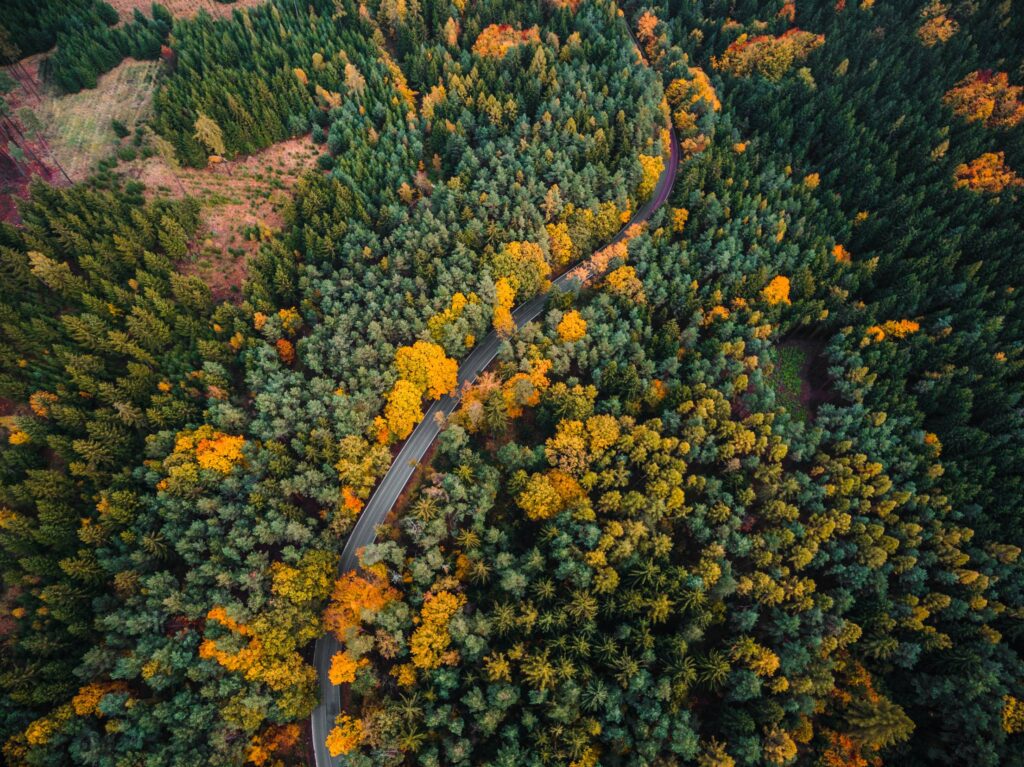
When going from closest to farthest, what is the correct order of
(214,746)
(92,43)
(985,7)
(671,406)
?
(214,746)
(671,406)
(92,43)
(985,7)

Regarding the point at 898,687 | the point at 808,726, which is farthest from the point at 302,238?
the point at 898,687

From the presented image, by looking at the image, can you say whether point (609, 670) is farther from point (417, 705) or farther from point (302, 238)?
point (302, 238)

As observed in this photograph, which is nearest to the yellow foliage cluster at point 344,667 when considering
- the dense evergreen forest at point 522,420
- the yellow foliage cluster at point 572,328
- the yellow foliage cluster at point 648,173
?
the dense evergreen forest at point 522,420

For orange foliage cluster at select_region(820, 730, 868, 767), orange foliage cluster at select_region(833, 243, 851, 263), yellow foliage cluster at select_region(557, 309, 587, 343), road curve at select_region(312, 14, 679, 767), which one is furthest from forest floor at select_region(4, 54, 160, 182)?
orange foliage cluster at select_region(820, 730, 868, 767)

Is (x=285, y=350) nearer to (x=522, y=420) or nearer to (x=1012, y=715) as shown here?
(x=522, y=420)

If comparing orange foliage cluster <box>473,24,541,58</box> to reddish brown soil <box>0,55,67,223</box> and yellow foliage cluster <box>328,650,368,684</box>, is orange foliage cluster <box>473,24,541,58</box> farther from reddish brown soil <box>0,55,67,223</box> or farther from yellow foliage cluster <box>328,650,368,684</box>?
yellow foliage cluster <box>328,650,368,684</box>

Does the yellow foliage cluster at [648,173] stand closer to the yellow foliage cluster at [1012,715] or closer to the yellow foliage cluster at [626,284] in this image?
the yellow foliage cluster at [626,284]

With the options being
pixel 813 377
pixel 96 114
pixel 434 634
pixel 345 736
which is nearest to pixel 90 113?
pixel 96 114
